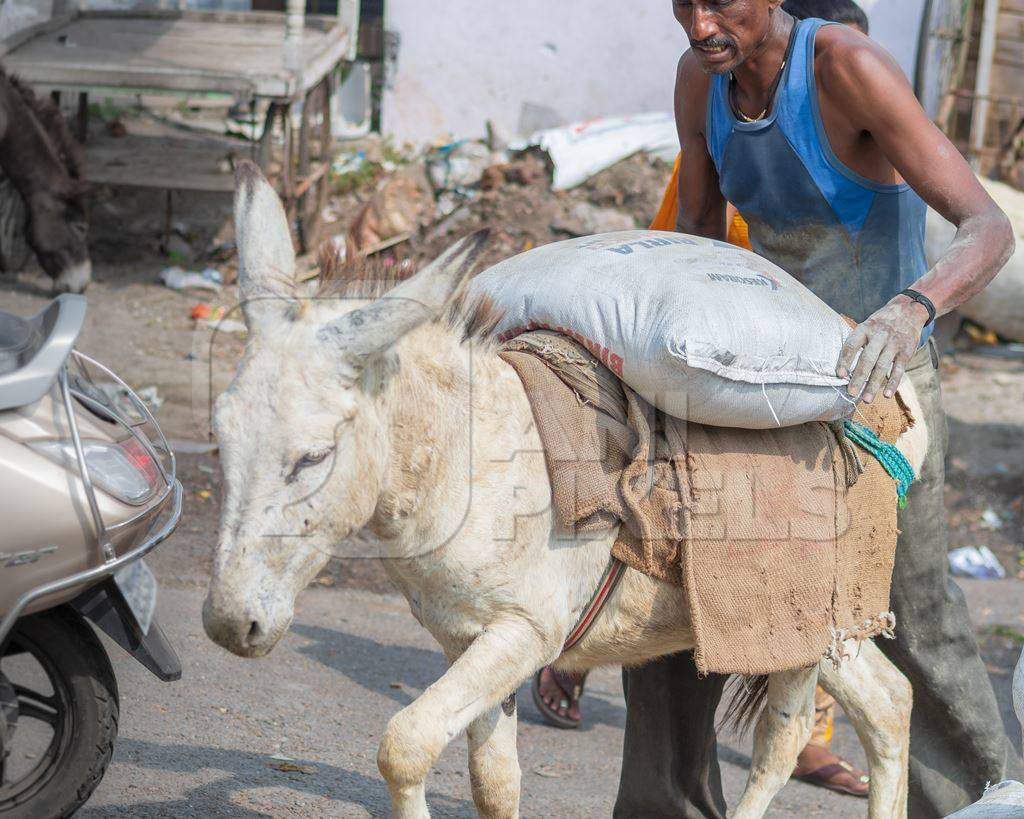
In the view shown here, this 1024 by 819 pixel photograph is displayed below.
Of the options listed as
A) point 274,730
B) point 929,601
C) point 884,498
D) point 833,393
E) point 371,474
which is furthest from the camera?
point 274,730

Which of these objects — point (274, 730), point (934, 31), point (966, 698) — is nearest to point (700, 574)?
point (966, 698)

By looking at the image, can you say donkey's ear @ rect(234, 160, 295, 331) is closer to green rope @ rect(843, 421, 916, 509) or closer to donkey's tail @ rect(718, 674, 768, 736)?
green rope @ rect(843, 421, 916, 509)

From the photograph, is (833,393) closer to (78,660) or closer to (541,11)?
(78,660)

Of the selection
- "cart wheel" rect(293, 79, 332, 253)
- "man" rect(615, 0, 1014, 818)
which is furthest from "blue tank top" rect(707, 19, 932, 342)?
"cart wheel" rect(293, 79, 332, 253)

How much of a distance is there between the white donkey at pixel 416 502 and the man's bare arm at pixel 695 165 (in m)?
0.89

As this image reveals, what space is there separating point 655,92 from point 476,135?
164 cm

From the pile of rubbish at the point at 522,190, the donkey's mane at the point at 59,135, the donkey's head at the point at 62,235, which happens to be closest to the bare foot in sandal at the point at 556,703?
the pile of rubbish at the point at 522,190

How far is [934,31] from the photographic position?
10203 mm

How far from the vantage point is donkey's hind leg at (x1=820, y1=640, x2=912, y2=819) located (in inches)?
113

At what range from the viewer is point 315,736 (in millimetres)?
3646

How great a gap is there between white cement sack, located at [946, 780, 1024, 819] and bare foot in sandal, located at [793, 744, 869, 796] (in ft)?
5.79

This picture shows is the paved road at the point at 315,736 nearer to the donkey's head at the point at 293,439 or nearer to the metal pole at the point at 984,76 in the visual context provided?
the donkey's head at the point at 293,439

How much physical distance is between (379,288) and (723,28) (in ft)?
3.08

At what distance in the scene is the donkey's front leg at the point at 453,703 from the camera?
2195mm
